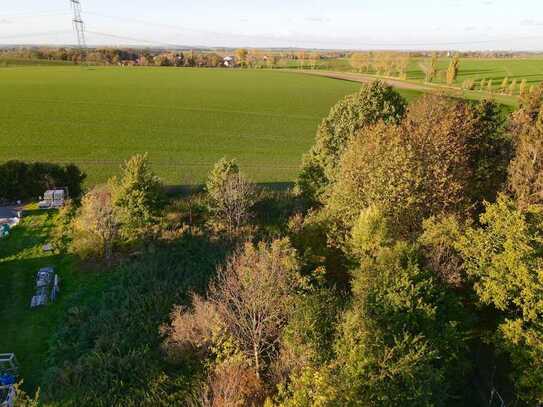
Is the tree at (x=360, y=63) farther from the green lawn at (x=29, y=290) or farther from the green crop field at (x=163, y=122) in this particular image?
the green lawn at (x=29, y=290)

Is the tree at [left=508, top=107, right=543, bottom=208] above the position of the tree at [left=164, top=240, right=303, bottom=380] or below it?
above

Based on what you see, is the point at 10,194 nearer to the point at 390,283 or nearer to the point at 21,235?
the point at 21,235

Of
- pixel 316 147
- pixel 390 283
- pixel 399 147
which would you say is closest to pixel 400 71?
pixel 316 147

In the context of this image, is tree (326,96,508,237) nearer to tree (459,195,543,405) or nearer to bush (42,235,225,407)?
tree (459,195,543,405)

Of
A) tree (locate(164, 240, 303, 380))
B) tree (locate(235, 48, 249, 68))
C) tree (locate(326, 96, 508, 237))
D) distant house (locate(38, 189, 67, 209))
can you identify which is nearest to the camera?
tree (locate(164, 240, 303, 380))

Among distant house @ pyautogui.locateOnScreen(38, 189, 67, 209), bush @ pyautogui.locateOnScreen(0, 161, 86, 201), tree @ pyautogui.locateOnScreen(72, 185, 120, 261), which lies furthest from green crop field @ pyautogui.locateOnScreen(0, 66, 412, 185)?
tree @ pyautogui.locateOnScreen(72, 185, 120, 261)

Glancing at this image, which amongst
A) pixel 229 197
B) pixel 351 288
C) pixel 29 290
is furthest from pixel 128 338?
pixel 229 197

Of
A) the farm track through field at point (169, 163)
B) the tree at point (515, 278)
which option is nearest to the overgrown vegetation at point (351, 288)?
the tree at point (515, 278)
